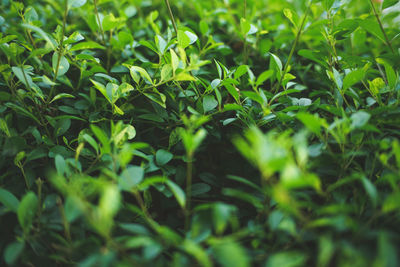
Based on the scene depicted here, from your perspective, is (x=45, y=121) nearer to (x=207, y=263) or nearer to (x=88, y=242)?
(x=88, y=242)

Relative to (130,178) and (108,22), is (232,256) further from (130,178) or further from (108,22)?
(108,22)

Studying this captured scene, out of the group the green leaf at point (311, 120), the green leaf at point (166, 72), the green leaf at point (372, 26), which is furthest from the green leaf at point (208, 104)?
the green leaf at point (372, 26)

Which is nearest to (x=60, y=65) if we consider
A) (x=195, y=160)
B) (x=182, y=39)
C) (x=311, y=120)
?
(x=182, y=39)

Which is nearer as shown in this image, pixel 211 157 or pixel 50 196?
pixel 50 196

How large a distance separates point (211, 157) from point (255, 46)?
0.45m

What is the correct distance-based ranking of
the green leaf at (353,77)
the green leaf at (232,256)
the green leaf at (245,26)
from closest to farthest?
the green leaf at (232,256) → the green leaf at (353,77) → the green leaf at (245,26)

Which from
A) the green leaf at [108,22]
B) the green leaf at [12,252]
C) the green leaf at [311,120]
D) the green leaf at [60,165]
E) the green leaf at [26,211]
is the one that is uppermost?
the green leaf at [108,22]

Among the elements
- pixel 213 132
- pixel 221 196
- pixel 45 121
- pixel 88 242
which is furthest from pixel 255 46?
pixel 88 242

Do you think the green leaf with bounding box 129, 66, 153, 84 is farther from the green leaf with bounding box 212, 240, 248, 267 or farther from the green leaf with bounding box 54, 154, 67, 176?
the green leaf with bounding box 212, 240, 248, 267

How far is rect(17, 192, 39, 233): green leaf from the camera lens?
1.68 ft

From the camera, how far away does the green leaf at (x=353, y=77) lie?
0.67m

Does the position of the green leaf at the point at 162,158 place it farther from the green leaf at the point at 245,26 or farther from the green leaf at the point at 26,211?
the green leaf at the point at 245,26

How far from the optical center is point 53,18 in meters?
1.11

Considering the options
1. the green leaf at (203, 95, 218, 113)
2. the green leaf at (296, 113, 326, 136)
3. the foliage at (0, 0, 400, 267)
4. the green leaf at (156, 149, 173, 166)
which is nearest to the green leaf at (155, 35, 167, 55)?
the foliage at (0, 0, 400, 267)
